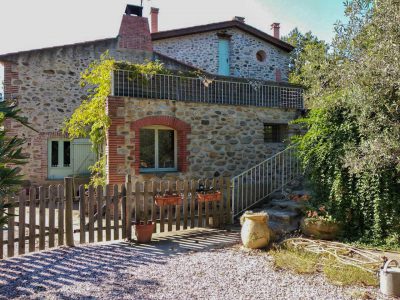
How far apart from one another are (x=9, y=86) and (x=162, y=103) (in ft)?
21.9

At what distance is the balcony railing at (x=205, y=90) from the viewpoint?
8.35 meters

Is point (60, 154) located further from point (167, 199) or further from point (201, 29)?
point (201, 29)

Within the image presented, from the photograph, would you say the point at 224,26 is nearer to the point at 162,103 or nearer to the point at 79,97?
the point at 79,97

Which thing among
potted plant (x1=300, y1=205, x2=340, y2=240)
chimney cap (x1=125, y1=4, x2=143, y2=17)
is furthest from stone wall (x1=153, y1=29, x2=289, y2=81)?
potted plant (x1=300, y1=205, x2=340, y2=240)

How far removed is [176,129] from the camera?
8984 millimetres

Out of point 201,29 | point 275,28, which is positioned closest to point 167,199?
point 201,29

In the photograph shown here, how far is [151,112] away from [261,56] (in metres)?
10.8

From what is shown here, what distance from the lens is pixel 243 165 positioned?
9.71 m

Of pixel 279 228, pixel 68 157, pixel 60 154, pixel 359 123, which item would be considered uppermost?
pixel 359 123

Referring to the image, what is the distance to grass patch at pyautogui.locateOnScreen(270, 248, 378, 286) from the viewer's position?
461 cm

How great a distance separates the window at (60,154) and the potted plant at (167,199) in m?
6.98

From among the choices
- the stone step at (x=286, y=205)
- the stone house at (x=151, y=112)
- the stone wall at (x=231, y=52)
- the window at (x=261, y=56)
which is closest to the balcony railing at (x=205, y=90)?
the stone house at (x=151, y=112)

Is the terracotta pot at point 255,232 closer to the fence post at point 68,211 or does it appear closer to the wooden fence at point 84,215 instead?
the wooden fence at point 84,215

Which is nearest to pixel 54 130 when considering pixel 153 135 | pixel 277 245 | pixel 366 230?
pixel 153 135
